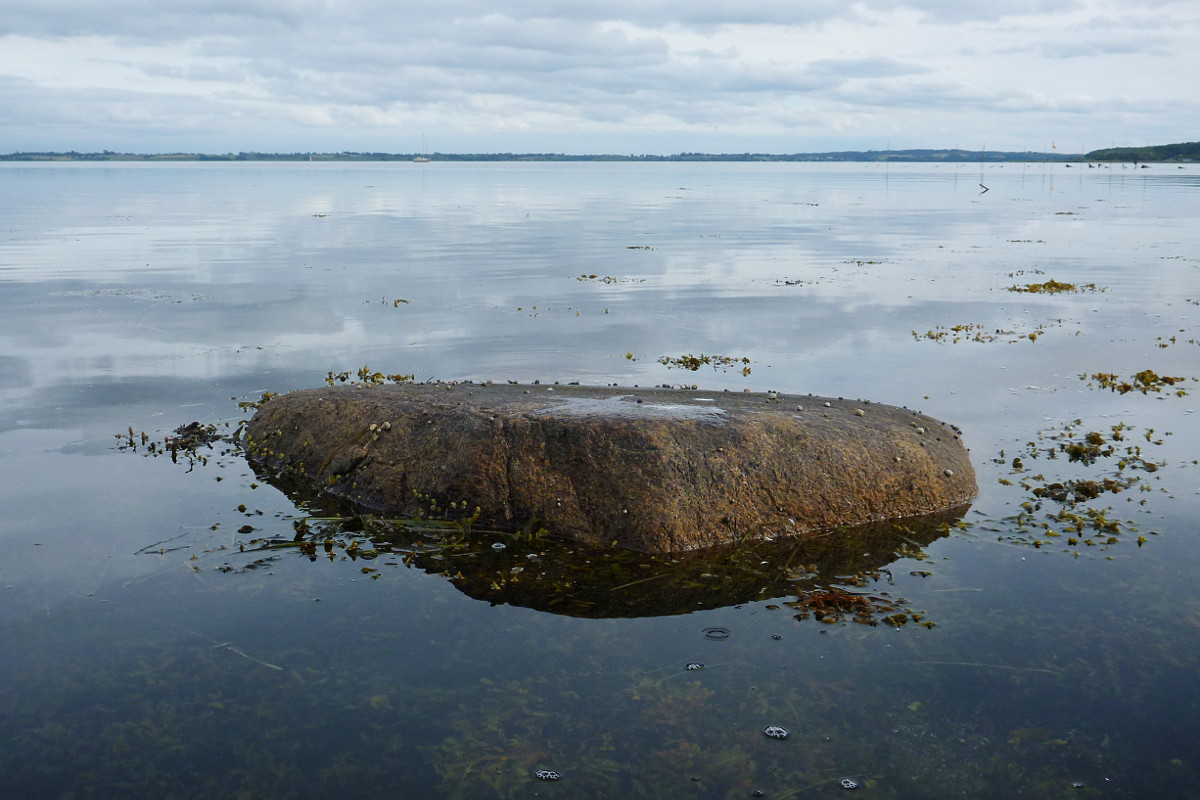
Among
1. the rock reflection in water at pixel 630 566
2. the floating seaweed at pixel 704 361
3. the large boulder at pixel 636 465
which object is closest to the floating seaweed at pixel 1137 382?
the floating seaweed at pixel 704 361

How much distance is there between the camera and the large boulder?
417 inches

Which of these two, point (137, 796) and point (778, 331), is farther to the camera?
point (778, 331)

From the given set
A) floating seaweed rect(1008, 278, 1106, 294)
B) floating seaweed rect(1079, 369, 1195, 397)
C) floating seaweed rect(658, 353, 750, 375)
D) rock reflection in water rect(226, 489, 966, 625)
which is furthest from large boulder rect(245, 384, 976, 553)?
floating seaweed rect(1008, 278, 1106, 294)

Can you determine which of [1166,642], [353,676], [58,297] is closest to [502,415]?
[353,676]

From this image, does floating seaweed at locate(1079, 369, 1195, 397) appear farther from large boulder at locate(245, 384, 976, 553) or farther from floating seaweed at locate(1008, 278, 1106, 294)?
floating seaweed at locate(1008, 278, 1106, 294)

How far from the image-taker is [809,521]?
36.0 feet

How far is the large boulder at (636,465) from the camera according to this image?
1059 cm

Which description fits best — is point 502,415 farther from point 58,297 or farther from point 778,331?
point 58,297

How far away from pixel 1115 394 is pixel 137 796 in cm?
1537

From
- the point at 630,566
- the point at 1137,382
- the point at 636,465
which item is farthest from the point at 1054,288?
the point at 630,566

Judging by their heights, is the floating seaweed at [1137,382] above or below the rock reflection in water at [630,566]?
above

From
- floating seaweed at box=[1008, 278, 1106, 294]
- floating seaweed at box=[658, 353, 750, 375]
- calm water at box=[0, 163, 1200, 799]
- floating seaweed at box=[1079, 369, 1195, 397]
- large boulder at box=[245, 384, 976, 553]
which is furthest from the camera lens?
floating seaweed at box=[1008, 278, 1106, 294]

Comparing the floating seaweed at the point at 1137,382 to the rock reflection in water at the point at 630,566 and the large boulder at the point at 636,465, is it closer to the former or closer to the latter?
the large boulder at the point at 636,465

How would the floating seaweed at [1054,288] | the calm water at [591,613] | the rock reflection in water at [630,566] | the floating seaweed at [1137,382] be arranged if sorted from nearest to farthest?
the calm water at [591,613], the rock reflection in water at [630,566], the floating seaweed at [1137,382], the floating seaweed at [1054,288]
